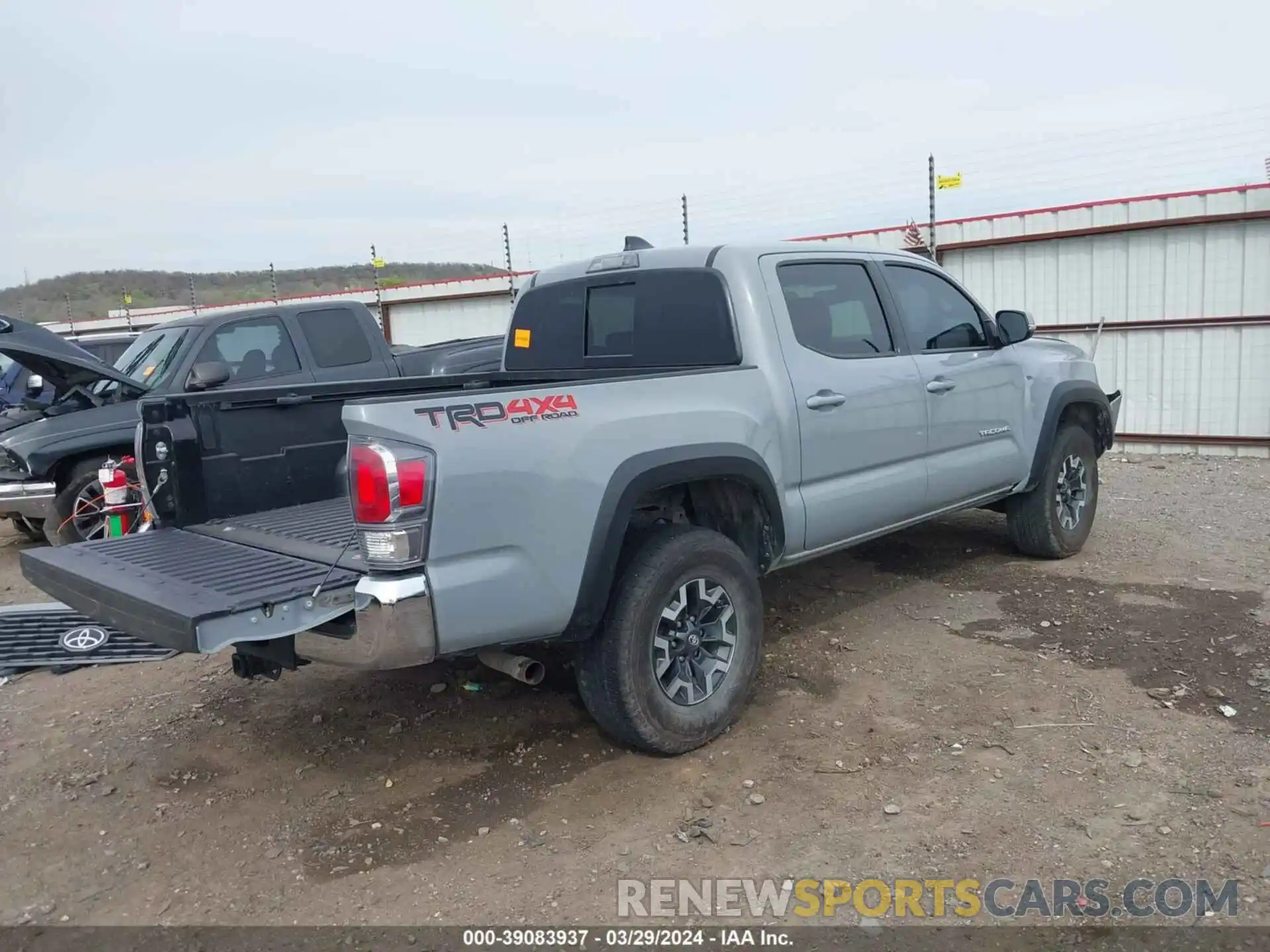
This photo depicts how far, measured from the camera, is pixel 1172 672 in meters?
4.52

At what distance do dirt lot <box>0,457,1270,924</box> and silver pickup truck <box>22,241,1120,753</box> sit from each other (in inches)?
18.8

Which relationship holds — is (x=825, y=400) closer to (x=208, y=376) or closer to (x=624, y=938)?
(x=624, y=938)

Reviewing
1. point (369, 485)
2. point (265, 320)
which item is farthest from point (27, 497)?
point (369, 485)

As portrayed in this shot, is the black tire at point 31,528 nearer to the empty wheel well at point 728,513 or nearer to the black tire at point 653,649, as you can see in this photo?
the empty wheel well at point 728,513

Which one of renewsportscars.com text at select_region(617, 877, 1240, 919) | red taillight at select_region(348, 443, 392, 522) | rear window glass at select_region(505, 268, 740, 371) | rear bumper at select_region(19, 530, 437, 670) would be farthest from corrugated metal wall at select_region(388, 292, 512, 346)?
renewsportscars.com text at select_region(617, 877, 1240, 919)

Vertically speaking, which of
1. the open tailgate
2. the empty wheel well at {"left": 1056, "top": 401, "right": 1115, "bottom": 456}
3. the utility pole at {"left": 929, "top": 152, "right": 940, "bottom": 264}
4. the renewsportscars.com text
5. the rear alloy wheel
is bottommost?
the renewsportscars.com text

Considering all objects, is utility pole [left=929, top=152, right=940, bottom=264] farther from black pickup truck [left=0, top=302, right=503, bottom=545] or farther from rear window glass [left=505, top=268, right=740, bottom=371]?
rear window glass [left=505, top=268, right=740, bottom=371]

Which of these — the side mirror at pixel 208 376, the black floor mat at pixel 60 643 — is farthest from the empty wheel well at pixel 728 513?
the side mirror at pixel 208 376

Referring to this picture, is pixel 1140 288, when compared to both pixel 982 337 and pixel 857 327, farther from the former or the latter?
pixel 857 327

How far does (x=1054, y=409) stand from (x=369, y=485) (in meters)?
4.55

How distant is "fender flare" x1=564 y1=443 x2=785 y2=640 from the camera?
3482mm

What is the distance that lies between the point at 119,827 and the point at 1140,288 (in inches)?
413


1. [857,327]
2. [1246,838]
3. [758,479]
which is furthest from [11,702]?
[1246,838]

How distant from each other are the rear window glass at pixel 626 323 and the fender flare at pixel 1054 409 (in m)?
2.64
